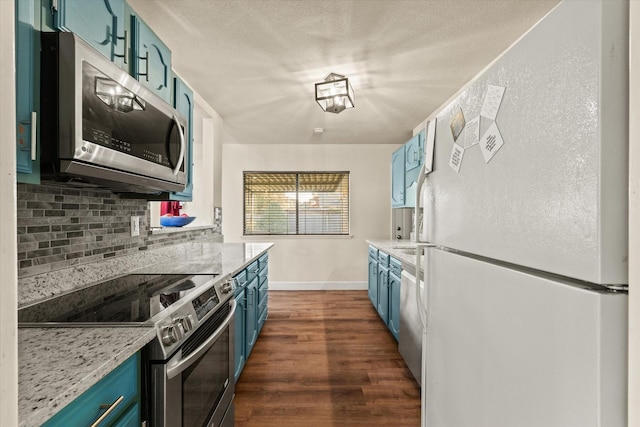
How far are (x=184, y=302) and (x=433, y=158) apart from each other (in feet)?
3.79

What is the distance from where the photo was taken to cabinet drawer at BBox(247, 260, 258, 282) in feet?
7.64

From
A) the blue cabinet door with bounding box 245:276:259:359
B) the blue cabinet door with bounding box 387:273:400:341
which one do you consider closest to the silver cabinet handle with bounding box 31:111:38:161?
the blue cabinet door with bounding box 245:276:259:359

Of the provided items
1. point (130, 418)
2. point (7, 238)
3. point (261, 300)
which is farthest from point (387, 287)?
point (7, 238)

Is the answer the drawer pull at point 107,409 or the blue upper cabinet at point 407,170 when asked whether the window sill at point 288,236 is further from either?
the drawer pull at point 107,409

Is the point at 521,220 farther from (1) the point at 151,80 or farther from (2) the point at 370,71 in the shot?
(2) the point at 370,71

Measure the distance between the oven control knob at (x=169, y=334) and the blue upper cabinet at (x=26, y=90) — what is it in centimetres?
60

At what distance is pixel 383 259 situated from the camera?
10.7ft

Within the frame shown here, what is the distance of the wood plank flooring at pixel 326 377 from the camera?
6.00ft

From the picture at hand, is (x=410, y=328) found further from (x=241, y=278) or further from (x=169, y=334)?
(x=169, y=334)

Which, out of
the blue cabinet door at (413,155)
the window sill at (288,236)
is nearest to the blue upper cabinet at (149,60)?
the blue cabinet door at (413,155)

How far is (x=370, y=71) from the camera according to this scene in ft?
7.97

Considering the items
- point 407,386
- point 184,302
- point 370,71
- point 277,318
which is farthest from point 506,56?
point 277,318

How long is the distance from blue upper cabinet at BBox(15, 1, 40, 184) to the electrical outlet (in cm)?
102

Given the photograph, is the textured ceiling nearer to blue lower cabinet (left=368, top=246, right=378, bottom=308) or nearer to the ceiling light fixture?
A: the ceiling light fixture
